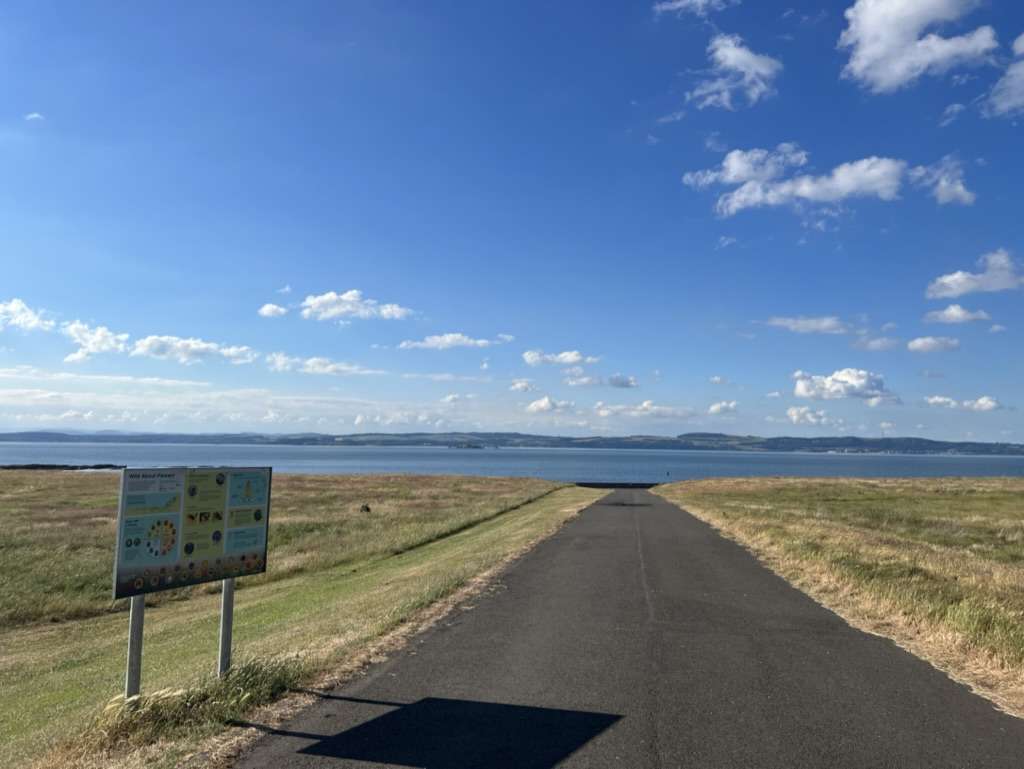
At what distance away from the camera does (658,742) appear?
19.9 feet

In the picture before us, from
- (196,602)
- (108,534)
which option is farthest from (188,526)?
(108,534)

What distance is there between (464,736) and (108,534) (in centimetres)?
3137

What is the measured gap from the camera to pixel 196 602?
21484mm

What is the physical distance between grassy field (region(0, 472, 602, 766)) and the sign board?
1.20 m

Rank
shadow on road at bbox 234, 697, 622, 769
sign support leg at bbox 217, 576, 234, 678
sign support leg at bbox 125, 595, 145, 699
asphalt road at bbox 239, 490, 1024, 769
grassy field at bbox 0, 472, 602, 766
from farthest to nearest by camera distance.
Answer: grassy field at bbox 0, 472, 602, 766, sign support leg at bbox 217, 576, 234, 678, sign support leg at bbox 125, 595, 145, 699, asphalt road at bbox 239, 490, 1024, 769, shadow on road at bbox 234, 697, 622, 769

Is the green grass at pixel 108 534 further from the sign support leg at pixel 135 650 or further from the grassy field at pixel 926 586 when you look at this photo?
the sign support leg at pixel 135 650

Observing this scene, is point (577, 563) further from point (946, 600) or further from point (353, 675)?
point (353, 675)

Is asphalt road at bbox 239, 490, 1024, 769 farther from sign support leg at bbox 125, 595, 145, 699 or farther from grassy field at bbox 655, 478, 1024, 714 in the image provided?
sign support leg at bbox 125, 595, 145, 699

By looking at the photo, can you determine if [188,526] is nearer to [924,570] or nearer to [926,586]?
[926,586]

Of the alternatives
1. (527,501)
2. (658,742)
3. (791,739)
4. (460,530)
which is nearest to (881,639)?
(791,739)

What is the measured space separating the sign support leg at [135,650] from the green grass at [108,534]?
54.6 ft

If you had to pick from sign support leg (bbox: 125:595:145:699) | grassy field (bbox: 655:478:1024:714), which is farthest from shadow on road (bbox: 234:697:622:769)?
grassy field (bbox: 655:478:1024:714)

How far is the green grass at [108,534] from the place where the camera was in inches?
883

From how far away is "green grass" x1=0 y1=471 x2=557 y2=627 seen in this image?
73.6 ft
